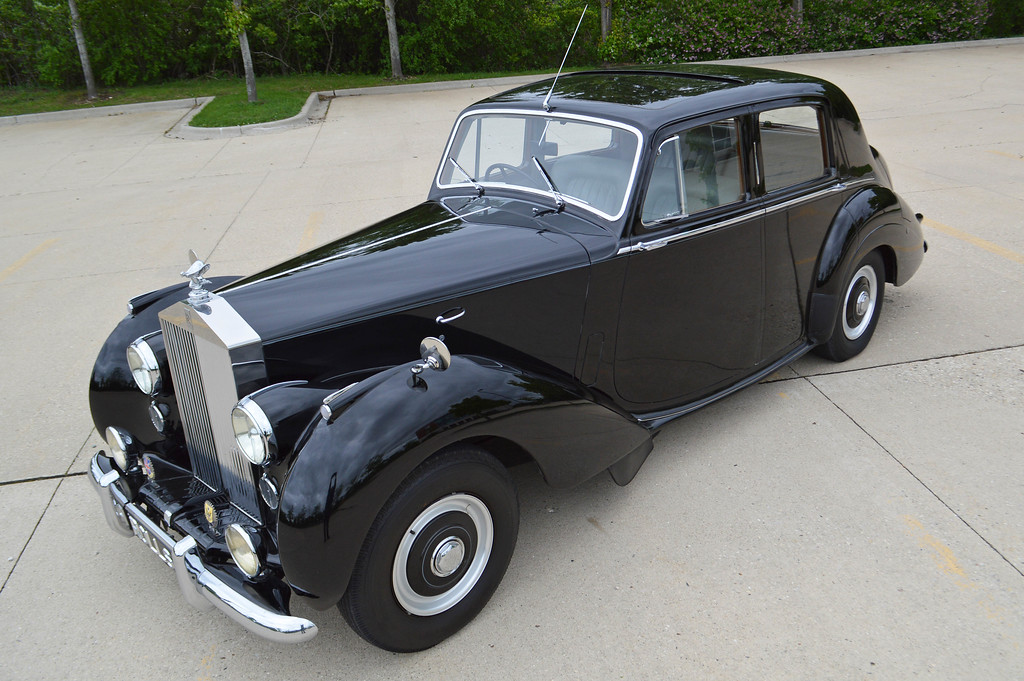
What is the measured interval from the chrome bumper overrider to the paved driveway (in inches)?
15.0

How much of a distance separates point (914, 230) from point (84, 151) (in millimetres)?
11256

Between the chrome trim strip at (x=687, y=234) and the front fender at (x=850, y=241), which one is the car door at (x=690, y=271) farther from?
the front fender at (x=850, y=241)

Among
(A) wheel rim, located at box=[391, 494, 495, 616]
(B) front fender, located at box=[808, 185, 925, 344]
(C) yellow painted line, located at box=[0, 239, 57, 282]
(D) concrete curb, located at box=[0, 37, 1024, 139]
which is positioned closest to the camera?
(A) wheel rim, located at box=[391, 494, 495, 616]

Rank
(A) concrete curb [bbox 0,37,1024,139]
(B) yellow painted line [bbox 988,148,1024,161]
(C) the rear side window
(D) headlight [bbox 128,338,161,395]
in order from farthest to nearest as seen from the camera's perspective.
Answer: (A) concrete curb [bbox 0,37,1024,139] < (B) yellow painted line [bbox 988,148,1024,161] < (C) the rear side window < (D) headlight [bbox 128,338,161,395]

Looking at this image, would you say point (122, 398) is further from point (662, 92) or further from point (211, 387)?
point (662, 92)

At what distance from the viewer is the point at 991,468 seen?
11.5 feet

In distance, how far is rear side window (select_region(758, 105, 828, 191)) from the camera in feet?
12.0

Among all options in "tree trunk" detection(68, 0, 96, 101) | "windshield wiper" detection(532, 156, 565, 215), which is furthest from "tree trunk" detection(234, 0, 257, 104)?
"windshield wiper" detection(532, 156, 565, 215)

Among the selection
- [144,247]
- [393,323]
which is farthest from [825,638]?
[144,247]

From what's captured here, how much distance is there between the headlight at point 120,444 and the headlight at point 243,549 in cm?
79

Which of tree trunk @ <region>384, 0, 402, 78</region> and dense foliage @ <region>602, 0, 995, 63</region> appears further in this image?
dense foliage @ <region>602, 0, 995, 63</region>

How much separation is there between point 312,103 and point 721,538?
12.7 metres

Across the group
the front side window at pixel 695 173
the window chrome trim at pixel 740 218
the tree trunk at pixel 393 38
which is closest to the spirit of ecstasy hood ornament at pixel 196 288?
the window chrome trim at pixel 740 218

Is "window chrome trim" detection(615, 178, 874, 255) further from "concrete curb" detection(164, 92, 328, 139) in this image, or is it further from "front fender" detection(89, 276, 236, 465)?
"concrete curb" detection(164, 92, 328, 139)
